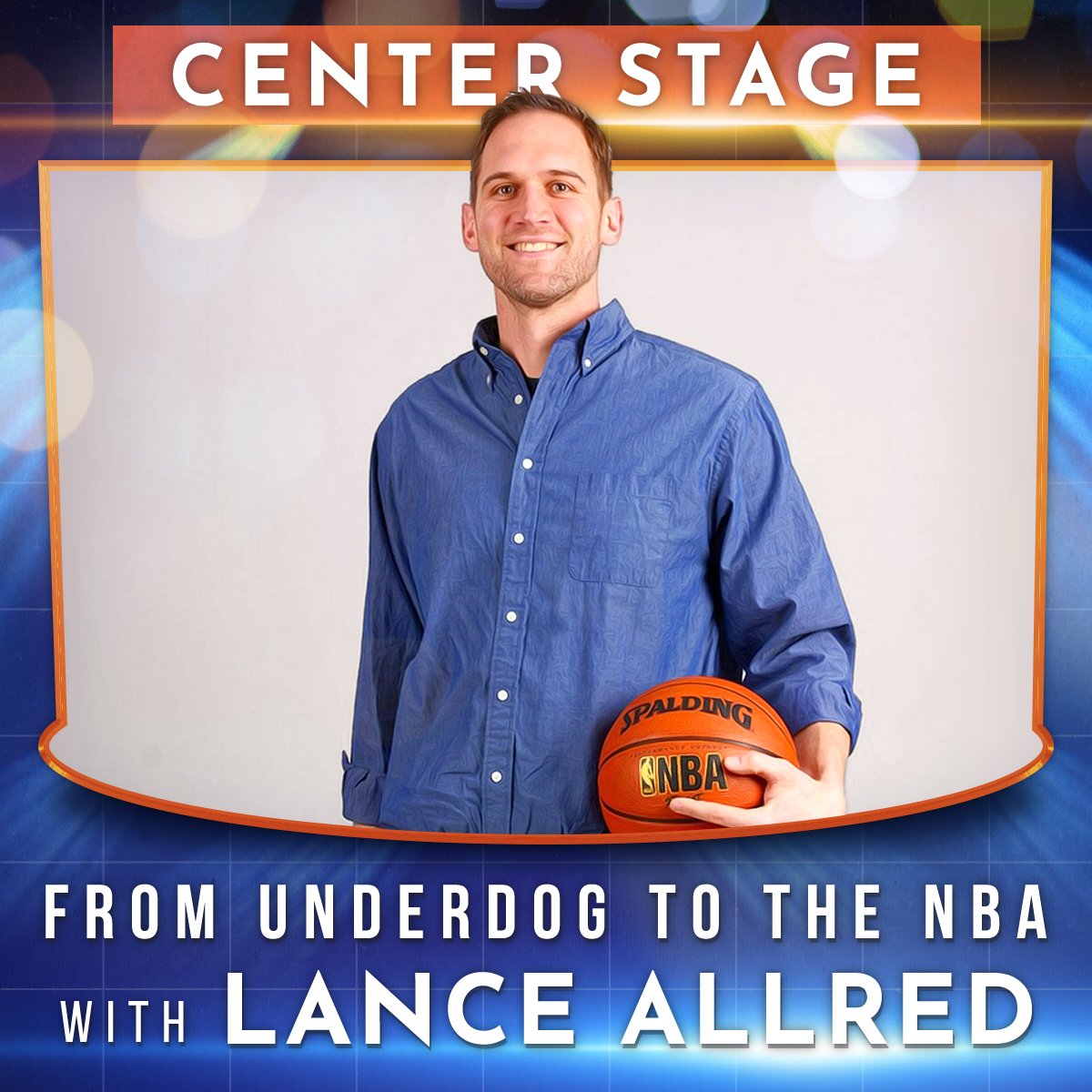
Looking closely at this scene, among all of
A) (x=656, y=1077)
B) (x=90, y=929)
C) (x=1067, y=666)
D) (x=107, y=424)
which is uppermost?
(x=107, y=424)

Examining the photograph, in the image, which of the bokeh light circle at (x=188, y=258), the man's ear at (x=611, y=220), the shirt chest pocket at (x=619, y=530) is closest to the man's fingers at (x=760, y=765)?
the shirt chest pocket at (x=619, y=530)

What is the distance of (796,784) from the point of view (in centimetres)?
201

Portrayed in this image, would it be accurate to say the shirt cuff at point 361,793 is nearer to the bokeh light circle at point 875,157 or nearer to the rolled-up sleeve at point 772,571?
the rolled-up sleeve at point 772,571

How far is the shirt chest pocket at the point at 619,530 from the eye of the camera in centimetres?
221

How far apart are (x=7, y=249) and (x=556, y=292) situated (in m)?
1.21

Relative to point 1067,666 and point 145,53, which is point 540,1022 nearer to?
point 1067,666

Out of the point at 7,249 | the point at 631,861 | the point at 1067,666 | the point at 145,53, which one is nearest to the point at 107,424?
the point at 7,249

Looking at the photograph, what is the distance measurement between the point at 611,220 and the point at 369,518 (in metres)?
0.74

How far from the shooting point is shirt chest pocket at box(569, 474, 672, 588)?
87.1 inches

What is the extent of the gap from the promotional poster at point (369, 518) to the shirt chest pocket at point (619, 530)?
1.54ft

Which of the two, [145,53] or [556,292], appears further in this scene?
[145,53]

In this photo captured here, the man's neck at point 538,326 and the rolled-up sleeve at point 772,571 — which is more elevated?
the man's neck at point 538,326

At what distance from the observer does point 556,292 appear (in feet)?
7.29

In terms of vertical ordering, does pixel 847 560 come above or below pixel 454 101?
below
